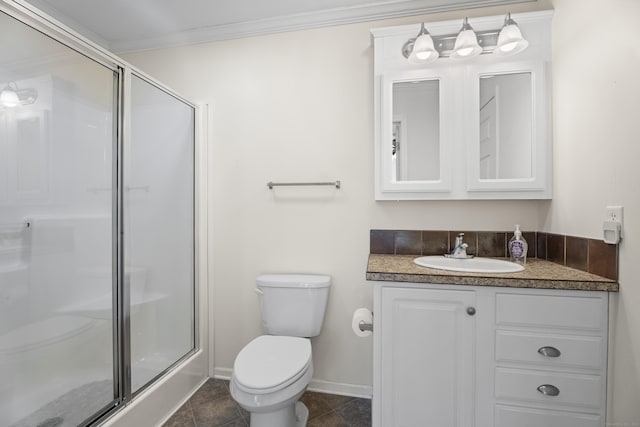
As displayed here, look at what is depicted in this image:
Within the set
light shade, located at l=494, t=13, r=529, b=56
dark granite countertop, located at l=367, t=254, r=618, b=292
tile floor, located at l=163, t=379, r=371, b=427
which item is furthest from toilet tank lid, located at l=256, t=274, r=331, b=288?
light shade, located at l=494, t=13, r=529, b=56

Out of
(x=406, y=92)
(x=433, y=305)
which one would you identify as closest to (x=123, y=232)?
(x=433, y=305)

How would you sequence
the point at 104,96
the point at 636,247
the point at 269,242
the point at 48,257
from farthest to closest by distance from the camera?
the point at 269,242 < the point at 104,96 < the point at 48,257 < the point at 636,247

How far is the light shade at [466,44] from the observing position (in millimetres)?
1521

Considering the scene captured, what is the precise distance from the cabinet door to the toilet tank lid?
1.77ft

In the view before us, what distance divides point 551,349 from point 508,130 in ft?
3.42

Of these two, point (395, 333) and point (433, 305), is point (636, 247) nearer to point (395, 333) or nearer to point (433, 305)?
point (433, 305)

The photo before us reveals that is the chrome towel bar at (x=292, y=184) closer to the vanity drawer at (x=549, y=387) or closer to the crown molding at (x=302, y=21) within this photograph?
the crown molding at (x=302, y=21)

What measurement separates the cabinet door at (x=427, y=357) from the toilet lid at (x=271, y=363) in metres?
0.38

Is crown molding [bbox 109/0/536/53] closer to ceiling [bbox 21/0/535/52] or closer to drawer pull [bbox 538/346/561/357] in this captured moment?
ceiling [bbox 21/0/535/52]

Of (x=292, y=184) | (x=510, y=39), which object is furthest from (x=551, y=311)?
(x=292, y=184)

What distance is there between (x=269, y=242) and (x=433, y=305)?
1.08 m

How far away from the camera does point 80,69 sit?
136cm

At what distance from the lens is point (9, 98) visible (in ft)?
3.90

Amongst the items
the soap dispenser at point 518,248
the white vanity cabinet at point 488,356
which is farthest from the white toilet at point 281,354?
the soap dispenser at point 518,248
